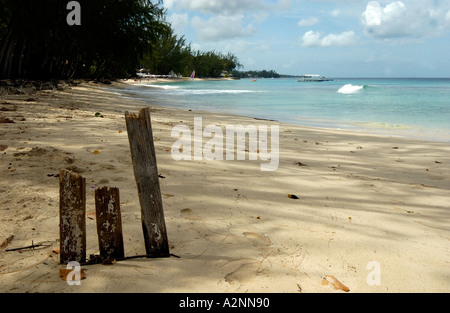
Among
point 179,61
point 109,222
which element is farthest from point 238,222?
point 179,61

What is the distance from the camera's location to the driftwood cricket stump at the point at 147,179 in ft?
6.99

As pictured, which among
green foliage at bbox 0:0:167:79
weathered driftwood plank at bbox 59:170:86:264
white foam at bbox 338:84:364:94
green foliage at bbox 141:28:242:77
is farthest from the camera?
green foliage at bbox 141:28:242:77

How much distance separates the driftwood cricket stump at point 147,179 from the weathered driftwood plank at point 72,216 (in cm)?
35

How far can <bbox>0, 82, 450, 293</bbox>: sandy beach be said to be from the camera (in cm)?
218

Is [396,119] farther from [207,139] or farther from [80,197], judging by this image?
[80,197]

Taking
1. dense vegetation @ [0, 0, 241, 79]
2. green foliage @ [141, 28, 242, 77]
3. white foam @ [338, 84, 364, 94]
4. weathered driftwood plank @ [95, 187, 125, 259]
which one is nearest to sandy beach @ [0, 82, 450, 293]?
weathered driftwood plank @ [95, 187, 125, 259]

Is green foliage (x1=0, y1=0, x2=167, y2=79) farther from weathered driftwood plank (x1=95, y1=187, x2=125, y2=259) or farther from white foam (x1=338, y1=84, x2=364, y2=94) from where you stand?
white foam (x1=338, y1=84, x2=364, y2=94)

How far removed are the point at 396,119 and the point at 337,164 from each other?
11.1 metres

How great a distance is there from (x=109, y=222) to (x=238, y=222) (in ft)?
3.98

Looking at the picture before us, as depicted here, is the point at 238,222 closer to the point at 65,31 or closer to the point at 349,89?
the point at 65,31

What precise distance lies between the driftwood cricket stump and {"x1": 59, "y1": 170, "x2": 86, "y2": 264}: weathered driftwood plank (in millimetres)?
349

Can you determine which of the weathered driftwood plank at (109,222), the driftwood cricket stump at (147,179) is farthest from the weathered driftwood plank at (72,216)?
the driftwood cricket stump at (147,179)

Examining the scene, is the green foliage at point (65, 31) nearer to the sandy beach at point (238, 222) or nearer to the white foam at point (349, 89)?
the sandy beach at point (238, 222)
